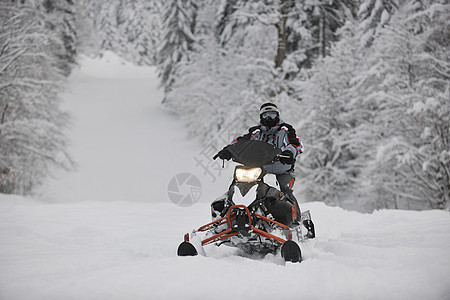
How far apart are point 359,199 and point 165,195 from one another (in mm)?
7813

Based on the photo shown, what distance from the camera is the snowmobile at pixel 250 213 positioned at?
3.37m

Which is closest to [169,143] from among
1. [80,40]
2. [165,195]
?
[165,195]

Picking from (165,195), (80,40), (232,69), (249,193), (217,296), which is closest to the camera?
(217,296)

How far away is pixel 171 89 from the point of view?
83.3ft

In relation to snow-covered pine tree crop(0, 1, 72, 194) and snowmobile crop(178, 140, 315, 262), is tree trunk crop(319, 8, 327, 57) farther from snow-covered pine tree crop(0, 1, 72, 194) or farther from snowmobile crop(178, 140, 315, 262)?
snowmobile crop(178, 140, 315, 262)

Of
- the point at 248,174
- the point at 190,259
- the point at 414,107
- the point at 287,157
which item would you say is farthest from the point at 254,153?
the point at 414,107

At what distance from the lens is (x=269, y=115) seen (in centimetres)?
443

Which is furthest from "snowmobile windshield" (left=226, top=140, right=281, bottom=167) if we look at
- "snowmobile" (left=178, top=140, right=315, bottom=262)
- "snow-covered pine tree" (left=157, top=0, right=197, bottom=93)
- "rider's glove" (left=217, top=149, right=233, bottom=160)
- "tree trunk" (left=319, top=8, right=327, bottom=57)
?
"snow-covered pine tree" (left=157, top=0, right=197, bottom=93)

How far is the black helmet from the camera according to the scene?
4.41 m

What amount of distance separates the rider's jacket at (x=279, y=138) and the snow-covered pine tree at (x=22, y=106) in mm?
8281

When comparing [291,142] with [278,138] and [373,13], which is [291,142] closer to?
[278,138]

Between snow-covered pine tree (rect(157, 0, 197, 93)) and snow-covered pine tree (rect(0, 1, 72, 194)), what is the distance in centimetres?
1314

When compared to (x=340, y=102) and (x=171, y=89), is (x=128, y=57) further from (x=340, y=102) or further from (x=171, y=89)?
(x=340, y=102)

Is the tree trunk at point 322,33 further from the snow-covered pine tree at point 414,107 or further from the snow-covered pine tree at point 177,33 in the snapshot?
the snow-covered pine tree at point 177,33
